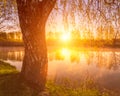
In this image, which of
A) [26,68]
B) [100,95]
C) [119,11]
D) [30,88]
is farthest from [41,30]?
[100,95]

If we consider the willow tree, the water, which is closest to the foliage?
the willow tree

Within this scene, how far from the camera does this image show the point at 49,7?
6930mm

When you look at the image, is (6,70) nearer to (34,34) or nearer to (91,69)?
(34,34)

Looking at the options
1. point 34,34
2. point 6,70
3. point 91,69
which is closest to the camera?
point 34,34

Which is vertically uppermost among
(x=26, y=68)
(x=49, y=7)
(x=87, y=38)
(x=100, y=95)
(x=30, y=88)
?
(x=49, y=7)

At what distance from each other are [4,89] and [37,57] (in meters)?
1.68

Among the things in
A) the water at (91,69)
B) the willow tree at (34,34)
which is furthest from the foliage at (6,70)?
the water at (91,69)

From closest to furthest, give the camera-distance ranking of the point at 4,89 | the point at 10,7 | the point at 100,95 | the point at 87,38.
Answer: the point at 4,89, the point at 87,38, the point at 100,95, the point at 10,7

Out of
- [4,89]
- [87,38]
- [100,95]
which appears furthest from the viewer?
[100,95]

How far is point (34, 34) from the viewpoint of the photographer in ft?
22.2

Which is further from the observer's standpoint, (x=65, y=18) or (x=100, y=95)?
(x=100, y=95)

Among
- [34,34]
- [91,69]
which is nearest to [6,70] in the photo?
[34,34]

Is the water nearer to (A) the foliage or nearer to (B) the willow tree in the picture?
(B) the willow tree

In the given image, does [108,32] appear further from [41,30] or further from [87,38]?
[41,30]
